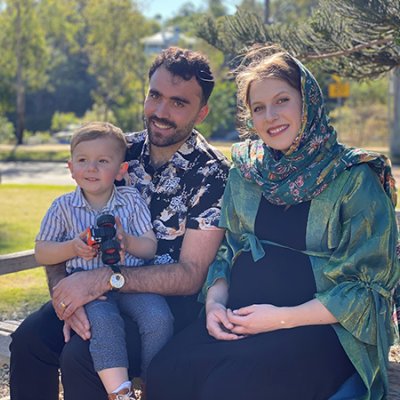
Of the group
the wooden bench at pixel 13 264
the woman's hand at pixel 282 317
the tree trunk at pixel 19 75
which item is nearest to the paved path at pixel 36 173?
the tree trunk at pixel 19 75

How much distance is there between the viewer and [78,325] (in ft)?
10.4

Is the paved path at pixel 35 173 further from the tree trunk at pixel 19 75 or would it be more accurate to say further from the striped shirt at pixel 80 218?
the striped shirt at pixel 80 218

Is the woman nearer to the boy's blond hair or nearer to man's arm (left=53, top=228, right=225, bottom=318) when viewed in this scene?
man's arm (left=53, top=228, right=225, bottom=318)

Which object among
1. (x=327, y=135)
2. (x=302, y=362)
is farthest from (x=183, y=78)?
(x=302, y=362)

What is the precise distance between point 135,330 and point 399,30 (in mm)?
2018

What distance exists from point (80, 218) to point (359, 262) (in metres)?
1.28

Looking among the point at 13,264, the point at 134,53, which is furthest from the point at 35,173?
the point at 13,264

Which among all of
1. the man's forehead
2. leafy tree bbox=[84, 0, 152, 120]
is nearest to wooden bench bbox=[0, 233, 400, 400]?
the man's forehead

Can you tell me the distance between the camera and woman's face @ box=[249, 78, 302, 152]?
3.09m

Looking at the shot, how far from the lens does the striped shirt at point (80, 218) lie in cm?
348

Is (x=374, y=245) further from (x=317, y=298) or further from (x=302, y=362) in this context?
(x=302, y=362)

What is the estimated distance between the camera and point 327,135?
3076 millimetres

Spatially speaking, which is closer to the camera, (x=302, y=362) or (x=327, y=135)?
(x=302, y=362)

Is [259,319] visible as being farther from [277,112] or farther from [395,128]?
[395,128]
